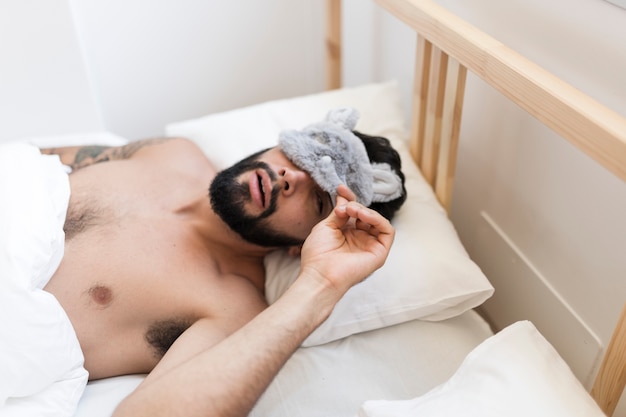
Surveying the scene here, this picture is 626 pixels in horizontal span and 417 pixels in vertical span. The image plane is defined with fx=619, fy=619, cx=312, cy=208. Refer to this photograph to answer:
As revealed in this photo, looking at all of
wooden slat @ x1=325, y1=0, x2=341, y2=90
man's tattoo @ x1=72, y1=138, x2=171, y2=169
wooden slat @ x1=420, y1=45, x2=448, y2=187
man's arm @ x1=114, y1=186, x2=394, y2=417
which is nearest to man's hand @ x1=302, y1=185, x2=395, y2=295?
man's arm @ x1=114, y1=186, x2=394, y2=417

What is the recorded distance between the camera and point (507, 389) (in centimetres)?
84

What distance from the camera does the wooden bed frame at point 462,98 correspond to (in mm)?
811

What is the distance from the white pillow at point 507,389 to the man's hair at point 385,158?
378 mm

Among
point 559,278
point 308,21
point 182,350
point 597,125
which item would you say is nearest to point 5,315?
point 182,350

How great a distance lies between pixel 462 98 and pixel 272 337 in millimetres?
607

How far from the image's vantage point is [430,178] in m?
1.40

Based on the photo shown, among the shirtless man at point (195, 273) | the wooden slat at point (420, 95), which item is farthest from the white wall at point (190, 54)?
the wooden slat at point (420, 95)

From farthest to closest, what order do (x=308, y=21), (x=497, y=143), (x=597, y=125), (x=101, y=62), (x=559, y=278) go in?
(x=308, y=21) → (x=101, y=62) → (x=497, y=143) → (x=559, y=278) → (x=597, y=125)

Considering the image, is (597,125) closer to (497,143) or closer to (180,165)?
(497,143)

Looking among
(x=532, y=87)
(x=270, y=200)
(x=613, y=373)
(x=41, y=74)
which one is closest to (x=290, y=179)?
(x=270, y=200)

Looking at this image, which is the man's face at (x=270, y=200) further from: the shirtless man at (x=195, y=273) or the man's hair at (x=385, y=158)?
the man's hair at (x=385, y=158)

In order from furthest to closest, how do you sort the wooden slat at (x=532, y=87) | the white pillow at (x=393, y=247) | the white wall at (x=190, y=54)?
the white wall at (x=190, y=54) → the white pillow at (x=393, y=247) → the wooden slat at (x=532, y=87)

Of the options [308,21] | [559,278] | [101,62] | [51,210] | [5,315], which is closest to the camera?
[5,315]

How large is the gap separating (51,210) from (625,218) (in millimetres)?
987
